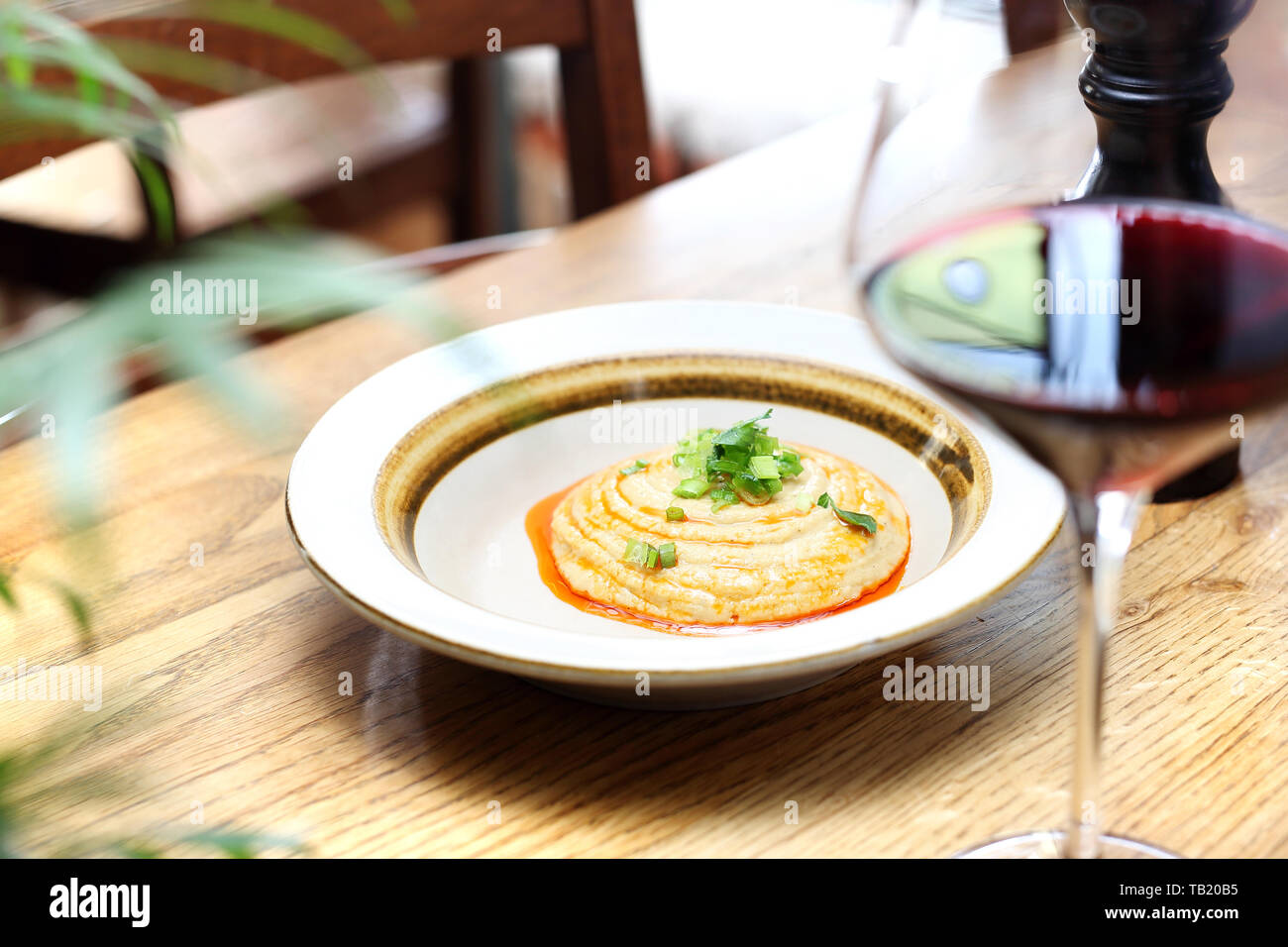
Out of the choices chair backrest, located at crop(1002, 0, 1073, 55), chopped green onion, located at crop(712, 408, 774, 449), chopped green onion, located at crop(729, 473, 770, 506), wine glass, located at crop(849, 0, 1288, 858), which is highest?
chair backrest, located at crop(1002, 0, 1073, 55)

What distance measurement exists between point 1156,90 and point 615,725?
69 cm

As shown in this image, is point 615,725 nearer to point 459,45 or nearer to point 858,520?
point 858,520

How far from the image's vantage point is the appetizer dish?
0.98 m

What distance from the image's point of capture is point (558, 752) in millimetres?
856

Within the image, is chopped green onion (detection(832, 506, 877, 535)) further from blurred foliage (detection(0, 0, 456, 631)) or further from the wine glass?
blurred foliage (detection(0, 0, 456, 631))

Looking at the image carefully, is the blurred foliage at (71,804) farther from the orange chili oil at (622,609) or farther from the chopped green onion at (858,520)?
the chopped green onion at (858,520)

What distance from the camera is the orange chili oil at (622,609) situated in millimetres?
961

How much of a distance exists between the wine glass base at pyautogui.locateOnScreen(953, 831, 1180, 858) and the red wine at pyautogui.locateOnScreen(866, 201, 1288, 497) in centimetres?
23

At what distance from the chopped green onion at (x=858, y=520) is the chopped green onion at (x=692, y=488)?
0.11 metres

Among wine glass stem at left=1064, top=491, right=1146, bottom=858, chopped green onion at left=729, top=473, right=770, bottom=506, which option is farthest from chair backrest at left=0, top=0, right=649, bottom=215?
wine glass stem at left=1064, top=491, right=1146, bottom=858

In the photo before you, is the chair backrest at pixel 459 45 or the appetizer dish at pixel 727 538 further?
A: the chair backrest at pixel 459 45

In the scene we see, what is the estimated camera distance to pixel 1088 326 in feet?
2.10

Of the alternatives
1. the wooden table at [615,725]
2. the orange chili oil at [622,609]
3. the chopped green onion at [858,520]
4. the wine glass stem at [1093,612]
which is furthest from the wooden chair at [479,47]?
the wine glass stem at [1093,612]
